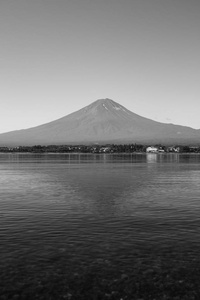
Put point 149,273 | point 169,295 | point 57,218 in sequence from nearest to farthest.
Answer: point 169,295 < point 149,273 < point 57,218

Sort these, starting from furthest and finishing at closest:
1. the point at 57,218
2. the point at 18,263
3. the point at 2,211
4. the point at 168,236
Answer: the point at 2,211 → the point at 57,218 → the point at 168,236 → the point at 18,263

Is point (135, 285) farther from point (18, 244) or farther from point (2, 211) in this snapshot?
A: point (2, 211)

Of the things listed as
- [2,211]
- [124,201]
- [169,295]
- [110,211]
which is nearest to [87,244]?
[169,295]

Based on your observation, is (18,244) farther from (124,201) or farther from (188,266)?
(124,201)

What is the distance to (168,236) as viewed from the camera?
23766 millimetres

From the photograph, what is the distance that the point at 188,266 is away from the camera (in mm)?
18125

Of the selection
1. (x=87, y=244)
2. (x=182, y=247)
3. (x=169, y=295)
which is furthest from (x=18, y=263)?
(x=182, y=247)

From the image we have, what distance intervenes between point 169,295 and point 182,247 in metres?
6.25

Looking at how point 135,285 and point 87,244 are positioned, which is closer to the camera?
point 135,285

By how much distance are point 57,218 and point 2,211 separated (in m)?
6.26

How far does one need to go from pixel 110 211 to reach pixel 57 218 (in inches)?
215

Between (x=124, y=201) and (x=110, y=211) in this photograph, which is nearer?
(x=110, y=211)

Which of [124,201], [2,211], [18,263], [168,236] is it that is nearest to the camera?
[18,263]

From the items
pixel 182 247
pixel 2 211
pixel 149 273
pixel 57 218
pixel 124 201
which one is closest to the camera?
pixel 149 273
